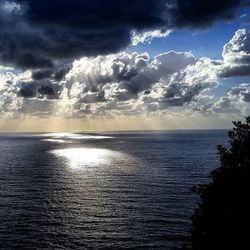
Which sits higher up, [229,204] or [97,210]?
[229,204]

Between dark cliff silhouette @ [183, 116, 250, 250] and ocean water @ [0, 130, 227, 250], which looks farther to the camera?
ocean water @ [0, 130, 227, 250]

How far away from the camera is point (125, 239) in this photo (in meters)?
72.7

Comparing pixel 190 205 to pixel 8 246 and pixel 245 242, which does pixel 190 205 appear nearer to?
pixel 8 246

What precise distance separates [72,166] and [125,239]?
4766 inches

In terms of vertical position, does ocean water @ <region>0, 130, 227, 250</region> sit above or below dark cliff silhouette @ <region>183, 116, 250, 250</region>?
below

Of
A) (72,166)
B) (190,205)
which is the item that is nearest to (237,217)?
(190,205)

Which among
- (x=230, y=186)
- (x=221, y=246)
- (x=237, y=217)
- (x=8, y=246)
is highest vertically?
(x=230, y=186)

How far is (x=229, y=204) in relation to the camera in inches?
1455

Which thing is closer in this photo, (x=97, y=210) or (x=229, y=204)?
(x=229, y=204)

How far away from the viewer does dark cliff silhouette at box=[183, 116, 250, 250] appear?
119 ft

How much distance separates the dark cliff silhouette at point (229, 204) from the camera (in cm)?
3638

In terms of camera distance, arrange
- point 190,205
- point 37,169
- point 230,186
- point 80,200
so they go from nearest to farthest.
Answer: point 230,186
point 190,205
point 80,200
point 37,169

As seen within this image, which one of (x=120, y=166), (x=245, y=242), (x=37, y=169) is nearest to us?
(x=245, y=242)

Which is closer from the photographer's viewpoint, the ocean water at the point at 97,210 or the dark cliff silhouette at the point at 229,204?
the dark cliff silhouette at the point at 229,204
